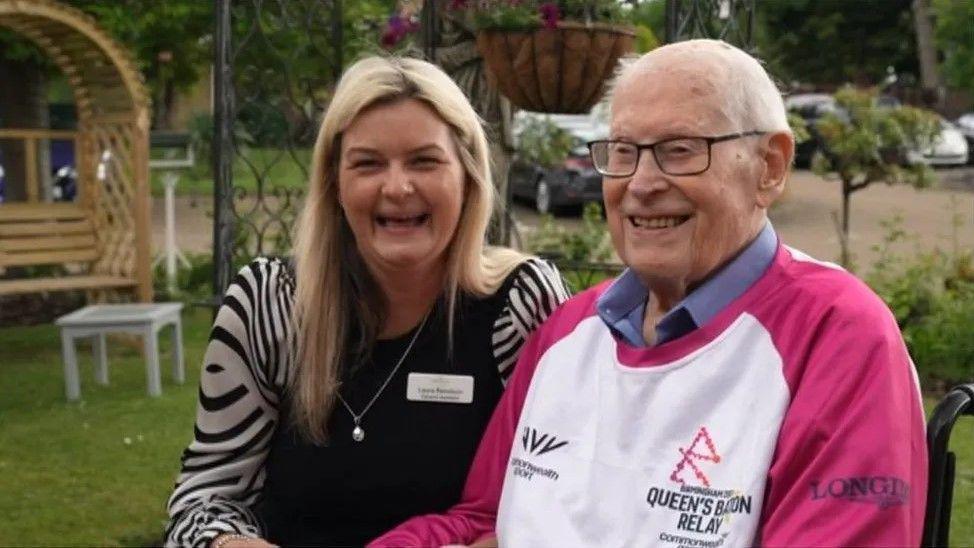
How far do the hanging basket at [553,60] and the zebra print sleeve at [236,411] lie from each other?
180 centimetres

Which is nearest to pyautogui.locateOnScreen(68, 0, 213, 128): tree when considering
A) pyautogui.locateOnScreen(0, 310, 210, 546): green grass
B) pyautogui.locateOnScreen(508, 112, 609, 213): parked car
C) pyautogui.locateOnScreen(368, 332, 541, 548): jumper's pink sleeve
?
pyautogui.locateOnScreen(0, 310, 210, 546): green grass

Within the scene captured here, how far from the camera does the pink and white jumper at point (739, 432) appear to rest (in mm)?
1797

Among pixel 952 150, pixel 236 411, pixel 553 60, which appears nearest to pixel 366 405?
pixel 236 411

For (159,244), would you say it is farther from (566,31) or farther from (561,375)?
(561,375)

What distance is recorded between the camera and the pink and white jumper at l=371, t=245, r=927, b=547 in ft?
5.90

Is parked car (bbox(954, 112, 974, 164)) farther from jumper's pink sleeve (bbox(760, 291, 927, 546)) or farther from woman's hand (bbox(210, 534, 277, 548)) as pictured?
jumper's pink sleeve (bbox(760, 291, 927, 546))

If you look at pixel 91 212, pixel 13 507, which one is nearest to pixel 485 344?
pixel 13 507

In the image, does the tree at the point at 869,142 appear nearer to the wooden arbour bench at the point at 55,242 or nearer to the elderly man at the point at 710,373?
the wooden arbour bench at the point at 55,242

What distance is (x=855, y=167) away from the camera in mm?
11148

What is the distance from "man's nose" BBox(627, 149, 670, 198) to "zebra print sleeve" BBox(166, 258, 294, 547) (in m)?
0.82

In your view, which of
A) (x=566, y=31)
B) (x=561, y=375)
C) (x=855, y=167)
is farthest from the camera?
(x=855, y=167)

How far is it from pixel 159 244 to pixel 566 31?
11645 millimetres

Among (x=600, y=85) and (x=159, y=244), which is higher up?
(x=600, y=85)

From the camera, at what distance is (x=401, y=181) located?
2.53 meters
